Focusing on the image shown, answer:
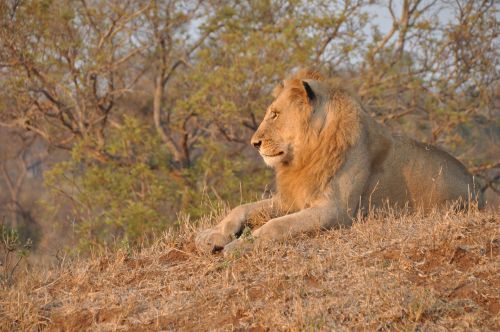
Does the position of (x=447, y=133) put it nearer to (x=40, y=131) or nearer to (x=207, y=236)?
(x=40, y=131)

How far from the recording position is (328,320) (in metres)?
3.48

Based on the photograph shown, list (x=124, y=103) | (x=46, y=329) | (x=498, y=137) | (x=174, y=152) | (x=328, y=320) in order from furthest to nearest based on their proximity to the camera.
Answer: (x=124, y=103) → (x=498, y=137) → (x=174, y=152) → (x=46, y=329) → (x=328, y=320)

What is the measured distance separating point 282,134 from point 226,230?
1.02 m

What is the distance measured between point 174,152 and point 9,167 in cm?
2464

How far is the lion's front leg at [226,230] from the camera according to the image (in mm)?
4938

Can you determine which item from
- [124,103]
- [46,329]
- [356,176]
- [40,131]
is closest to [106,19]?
[40,131]

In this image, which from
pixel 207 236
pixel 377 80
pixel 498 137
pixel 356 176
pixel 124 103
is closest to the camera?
pixel 207 236

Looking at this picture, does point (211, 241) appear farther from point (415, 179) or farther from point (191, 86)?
point (191, 86)

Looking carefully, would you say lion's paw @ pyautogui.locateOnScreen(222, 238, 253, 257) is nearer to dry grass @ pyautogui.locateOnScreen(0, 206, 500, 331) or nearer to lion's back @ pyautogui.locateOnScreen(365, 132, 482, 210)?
dry grass @ pyautogui.locateOnScreen(0, 206, 500, 331)

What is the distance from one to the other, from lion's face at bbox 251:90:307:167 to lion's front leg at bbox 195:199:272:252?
15.8 inches

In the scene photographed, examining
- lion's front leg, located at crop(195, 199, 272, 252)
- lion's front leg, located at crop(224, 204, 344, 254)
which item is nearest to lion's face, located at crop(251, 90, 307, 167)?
lion's front leg, located at crop(195, 199, 272, 252)

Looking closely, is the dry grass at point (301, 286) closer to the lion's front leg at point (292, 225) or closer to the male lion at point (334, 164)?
the lion's front leg at point (292, 225)

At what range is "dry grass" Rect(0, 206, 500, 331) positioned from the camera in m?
3.50

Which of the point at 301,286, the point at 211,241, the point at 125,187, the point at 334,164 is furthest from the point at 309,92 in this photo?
the point at 125,187
